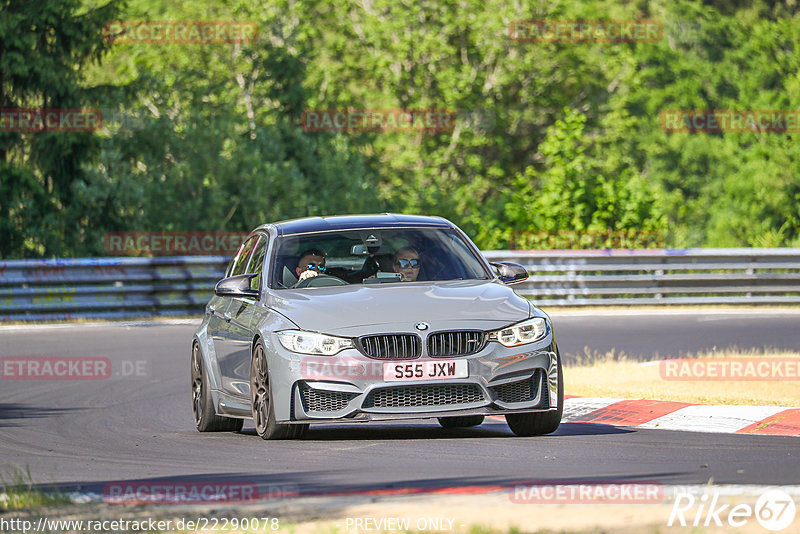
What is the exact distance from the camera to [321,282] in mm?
10484

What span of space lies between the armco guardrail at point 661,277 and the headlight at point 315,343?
17.3 meters

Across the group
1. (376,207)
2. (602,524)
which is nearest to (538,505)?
(602,524)

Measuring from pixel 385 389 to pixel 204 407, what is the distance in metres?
A: 2.56

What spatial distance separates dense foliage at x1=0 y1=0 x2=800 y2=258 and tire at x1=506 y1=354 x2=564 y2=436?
2110 cm

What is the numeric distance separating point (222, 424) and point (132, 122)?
2114 centimetres

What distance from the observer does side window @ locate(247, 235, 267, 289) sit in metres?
10.9

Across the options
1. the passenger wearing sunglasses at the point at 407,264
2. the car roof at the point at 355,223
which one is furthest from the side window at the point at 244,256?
the passenger wearing sunglasses at the point at 407,264

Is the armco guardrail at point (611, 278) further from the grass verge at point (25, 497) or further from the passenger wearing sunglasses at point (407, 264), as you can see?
the grass verge at point (25, 497)

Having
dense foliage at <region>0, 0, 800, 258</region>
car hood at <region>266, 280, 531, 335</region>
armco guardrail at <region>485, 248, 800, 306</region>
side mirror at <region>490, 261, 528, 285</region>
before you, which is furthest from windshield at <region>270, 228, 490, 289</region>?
dense foliage at <region>0, 0, 800, 258</region>

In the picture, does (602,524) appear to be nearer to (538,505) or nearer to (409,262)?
(538,505)

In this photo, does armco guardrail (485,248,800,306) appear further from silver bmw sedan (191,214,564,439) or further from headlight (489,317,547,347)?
headlight (489,317,547,347)

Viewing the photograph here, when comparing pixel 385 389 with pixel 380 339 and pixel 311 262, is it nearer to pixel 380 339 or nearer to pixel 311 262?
pixel 380 339

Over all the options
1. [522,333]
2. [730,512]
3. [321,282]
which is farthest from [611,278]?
[730,512]

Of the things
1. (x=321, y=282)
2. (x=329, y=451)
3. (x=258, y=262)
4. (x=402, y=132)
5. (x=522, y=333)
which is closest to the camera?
(x=329, y=451)
